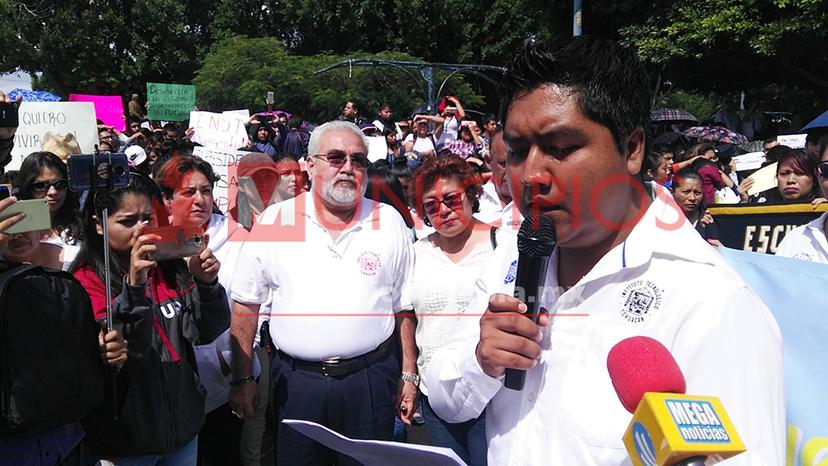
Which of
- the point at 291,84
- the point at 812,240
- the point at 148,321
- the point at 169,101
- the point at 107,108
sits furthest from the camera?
the point at 291,84

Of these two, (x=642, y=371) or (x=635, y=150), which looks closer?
(x=642, y=371)

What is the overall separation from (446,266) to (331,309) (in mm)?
658

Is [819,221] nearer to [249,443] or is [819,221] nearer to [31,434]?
[249,443]

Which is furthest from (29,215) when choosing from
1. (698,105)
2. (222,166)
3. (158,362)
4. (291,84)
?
(698,105)

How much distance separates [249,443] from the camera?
3.81 m

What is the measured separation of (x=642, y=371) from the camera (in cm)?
114

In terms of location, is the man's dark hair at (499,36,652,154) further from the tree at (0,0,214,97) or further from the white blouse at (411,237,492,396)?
the tree at (0,0,214,97)

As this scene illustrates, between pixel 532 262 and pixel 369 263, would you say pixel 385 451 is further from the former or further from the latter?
pixel 369 263

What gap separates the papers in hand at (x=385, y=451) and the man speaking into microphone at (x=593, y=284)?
168 mm

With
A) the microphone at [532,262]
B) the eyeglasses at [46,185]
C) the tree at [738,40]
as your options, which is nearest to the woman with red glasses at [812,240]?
the microphone at [532,262]

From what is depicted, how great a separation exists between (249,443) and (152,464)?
97 centimetres

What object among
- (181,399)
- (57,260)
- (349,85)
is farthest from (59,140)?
(349,85)

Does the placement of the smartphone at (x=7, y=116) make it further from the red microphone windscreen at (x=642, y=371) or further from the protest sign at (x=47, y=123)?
the protest sign at (x=47, y=123)

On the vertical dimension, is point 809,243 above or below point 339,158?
below
